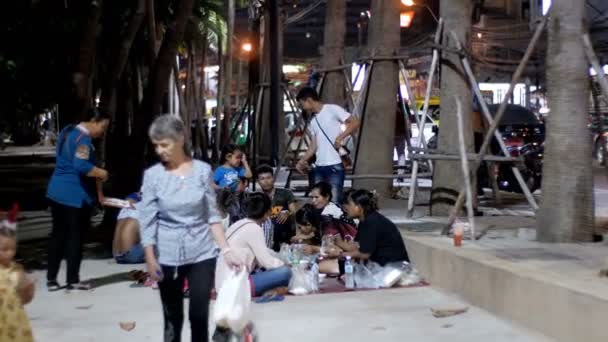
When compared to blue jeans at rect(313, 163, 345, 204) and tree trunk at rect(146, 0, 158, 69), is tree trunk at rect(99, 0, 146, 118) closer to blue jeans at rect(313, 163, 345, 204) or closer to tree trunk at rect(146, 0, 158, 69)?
tree trunk at rect(146, 0, 158, 69)

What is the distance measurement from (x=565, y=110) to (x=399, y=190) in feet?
23.2

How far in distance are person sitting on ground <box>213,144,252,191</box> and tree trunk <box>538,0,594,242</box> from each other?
142 inches

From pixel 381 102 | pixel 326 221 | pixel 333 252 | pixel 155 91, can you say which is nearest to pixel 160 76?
pixel 155 91

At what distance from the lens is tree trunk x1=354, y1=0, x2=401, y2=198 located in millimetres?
14125

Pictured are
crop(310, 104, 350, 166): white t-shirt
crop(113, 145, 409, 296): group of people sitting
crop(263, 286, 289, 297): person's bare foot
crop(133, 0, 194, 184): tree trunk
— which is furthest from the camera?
crop(133, 0, 194, 184): tree trunk

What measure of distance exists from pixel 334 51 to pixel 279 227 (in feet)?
27.7

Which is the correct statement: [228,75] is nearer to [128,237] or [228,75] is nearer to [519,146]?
[519,146]

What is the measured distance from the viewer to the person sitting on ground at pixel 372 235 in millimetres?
8977

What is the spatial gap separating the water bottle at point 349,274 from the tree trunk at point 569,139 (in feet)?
5.85

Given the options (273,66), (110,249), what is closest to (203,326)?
(110,249)

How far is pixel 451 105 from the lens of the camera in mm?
11883

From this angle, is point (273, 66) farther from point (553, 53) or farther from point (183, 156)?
point (183, 156)

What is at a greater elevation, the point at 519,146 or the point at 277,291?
the point at 519,146

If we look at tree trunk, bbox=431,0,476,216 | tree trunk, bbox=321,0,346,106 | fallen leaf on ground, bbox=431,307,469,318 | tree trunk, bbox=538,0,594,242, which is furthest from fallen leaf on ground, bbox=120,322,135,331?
tree trunk, bbox=321,0,346,106
